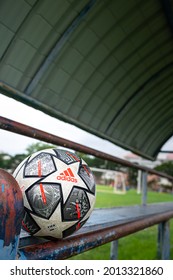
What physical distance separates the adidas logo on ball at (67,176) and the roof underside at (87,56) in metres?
3.56

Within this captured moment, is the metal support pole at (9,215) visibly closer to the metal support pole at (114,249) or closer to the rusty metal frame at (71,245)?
the rusty metal frame at (71,245)

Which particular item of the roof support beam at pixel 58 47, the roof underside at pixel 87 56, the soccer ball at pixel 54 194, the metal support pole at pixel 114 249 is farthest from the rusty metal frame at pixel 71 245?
the roof support beam at pixel 58 47

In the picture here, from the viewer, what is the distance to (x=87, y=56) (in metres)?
6.38

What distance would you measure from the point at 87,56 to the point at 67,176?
17.7 feet

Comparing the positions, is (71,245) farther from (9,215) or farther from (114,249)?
(114,249)

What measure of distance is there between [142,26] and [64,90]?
2.20 m

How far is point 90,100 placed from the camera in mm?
7957

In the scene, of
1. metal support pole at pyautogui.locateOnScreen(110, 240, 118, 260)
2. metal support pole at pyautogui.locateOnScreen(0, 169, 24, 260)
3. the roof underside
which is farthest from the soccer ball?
the roof underside

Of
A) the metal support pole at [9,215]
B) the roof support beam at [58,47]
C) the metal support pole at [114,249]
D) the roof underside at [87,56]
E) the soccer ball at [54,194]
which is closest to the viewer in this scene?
the metal support pole at [9,215]

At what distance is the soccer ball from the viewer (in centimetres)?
127

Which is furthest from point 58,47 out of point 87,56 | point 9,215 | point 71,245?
point 9,215

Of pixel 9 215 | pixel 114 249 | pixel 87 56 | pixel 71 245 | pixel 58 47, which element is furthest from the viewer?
pixel 87 56

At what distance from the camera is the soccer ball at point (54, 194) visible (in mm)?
1266

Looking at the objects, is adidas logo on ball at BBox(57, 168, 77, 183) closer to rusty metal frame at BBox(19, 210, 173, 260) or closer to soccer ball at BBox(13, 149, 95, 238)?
soccer ball at BBox(13, 149, 95, 238)
